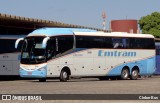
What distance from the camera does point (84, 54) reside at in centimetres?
3256

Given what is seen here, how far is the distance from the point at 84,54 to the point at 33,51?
12.3 ft

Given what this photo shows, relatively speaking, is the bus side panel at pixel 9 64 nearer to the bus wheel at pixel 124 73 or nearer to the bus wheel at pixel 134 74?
the bus wheel at pixel 124 73

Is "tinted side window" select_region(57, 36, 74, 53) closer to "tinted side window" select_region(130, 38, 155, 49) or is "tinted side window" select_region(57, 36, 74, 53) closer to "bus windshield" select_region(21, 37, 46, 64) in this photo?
"bus windshield" select_region(21, 37, 46, 64)

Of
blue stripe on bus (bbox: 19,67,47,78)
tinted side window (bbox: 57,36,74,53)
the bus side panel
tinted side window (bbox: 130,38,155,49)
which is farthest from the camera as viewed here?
tinted side window (bbox: 130,38,155,49)

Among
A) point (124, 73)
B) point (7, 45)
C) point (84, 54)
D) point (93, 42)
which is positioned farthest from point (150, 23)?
point (84, 54)

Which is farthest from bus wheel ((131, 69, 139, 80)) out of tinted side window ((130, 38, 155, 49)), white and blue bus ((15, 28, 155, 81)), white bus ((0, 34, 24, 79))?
white bus ((0, 34, 24, 79))

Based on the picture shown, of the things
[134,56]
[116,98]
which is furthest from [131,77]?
[116,98]

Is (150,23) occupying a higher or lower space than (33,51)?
higher

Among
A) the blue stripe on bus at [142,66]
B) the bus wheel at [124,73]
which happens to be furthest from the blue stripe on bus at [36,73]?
the bus wheel at [124,73]

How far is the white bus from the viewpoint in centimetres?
3425

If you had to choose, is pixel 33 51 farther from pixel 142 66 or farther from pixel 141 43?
pixel 142 66

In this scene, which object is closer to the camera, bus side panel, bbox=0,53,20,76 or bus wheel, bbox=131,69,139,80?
bus side panel, bbox=0,53,20,76

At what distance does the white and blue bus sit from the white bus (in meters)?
2.91

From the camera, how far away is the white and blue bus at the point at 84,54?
30.1 meters
